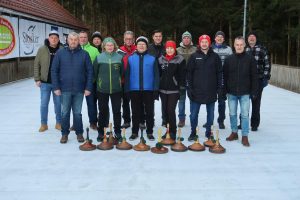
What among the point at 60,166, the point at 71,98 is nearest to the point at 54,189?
the point at 60,166

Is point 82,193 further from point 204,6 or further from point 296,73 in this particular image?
point 204,6

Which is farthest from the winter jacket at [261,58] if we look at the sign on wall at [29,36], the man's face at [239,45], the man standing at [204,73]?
the sign on wall at [29,36]

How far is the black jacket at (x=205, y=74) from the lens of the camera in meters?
5.88

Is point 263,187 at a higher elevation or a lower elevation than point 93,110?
lower

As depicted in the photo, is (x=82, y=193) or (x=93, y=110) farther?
(x=93, y=110)

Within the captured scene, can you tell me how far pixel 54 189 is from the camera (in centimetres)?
398

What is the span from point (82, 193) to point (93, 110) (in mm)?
3068

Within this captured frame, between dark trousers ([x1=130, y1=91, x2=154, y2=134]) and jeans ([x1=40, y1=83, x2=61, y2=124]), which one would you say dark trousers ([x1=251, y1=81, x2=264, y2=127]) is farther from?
jeans ([x1=40, y1=83, x2=61, y2=124])

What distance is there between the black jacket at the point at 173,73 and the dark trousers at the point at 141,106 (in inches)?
12.9

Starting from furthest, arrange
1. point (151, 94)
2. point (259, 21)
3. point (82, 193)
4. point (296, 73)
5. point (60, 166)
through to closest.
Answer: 1. point (259, 21)
2. point (296, 73)
3. point (151, 94)
4. point (60, 166)
5. point (82, 193)

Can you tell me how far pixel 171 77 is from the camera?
5934 millimetres

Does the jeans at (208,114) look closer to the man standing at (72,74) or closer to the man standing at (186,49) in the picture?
the man standing at (186,49)

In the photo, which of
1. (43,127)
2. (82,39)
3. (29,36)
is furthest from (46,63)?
(29,36)

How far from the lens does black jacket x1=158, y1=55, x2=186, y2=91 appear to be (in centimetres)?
591
